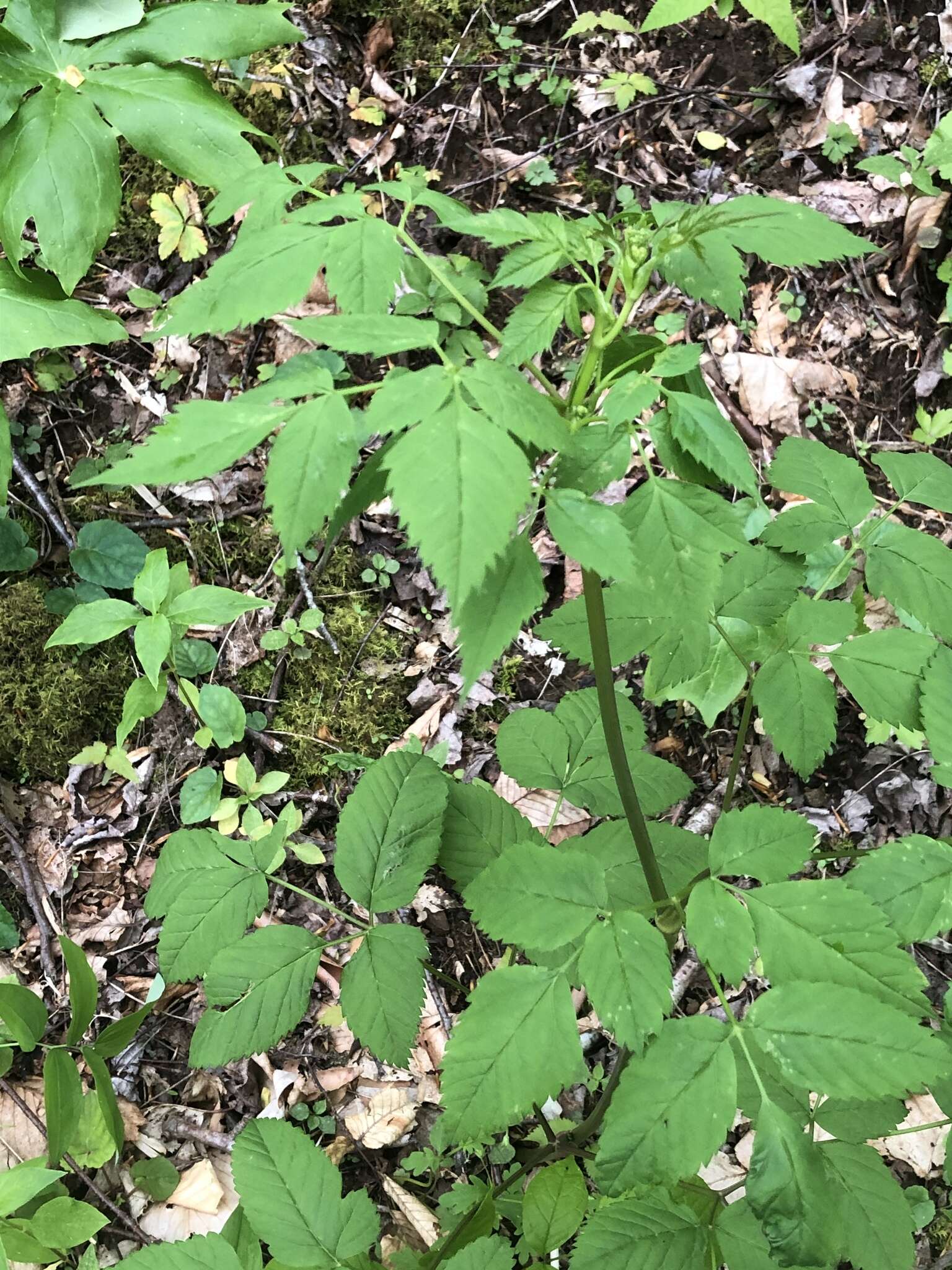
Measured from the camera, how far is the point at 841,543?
8.30ft

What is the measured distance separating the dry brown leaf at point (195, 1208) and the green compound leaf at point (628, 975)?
1640 mm

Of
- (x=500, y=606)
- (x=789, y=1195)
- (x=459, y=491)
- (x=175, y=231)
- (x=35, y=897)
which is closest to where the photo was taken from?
(x=459, y=491)

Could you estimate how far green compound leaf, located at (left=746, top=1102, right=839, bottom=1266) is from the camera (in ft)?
3.82

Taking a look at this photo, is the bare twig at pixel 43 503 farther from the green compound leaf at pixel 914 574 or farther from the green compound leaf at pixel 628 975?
the green compound leaf at pixel 914 574

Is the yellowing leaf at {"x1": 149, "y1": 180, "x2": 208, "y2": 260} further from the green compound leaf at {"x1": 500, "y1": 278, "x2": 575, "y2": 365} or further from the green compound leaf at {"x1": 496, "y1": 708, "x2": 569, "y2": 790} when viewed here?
the green compound leaf at {"x1": 500, "y1": 278, "x2": 575, "y2": 365}

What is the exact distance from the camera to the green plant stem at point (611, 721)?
3.74 feet

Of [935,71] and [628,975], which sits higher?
[935,71]

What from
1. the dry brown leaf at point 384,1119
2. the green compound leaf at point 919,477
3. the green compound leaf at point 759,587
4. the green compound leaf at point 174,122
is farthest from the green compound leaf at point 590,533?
the dry brown leaf at point 384,1119

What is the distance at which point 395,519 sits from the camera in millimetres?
3029

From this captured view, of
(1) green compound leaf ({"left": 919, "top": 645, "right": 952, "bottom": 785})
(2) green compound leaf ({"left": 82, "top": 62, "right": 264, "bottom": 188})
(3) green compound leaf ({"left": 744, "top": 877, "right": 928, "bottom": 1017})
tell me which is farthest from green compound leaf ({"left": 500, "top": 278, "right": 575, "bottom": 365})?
(2) green compound leaf ({"left": 82, "top": 62, "right": 264, "bottom": 188})

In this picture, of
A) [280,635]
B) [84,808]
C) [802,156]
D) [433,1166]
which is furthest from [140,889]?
[802,156]

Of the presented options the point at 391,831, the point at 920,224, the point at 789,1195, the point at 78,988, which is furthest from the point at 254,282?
the point at 920,224

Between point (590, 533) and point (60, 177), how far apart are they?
1808 mm

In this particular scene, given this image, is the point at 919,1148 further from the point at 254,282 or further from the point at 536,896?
the point at 254,282
